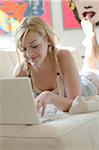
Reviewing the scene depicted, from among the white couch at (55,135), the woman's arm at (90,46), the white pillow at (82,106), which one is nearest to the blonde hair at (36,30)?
the white pillow at (82,106)

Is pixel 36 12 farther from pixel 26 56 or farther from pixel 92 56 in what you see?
→ pixel 26 56

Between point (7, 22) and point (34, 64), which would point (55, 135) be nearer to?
point (34, 64)

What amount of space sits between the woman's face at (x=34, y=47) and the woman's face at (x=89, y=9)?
1078 mm

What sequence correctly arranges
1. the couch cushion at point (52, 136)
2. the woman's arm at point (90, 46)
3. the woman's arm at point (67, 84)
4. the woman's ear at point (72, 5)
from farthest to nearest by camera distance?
the woman's ear at point (72, 5), the woman's arm at point (90, 46), the woman's arm at point (67, 84), the couch cushion at point (52, 136)

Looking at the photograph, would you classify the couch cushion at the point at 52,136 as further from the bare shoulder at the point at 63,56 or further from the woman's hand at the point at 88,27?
the woman's hand at the point at 88,27

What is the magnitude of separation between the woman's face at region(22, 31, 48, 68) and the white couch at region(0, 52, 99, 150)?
0.40 metres

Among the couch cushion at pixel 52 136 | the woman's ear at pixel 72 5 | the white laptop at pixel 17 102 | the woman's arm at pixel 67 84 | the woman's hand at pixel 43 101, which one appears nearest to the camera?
the couch cushion at pixel 52 136

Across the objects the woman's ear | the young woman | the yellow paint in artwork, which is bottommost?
the young woman

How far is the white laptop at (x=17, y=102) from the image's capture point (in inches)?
45.6

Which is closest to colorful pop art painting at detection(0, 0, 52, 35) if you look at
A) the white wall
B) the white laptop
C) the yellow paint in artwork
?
the yellow paint in artwork

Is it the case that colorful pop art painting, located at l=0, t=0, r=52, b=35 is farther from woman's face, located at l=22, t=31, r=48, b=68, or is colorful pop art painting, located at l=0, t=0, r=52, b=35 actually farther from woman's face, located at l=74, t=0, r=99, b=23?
woman's face, located at l=22, t=31, r=48, b=68

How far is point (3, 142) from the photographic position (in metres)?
1.10

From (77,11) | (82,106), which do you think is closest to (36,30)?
(82,106)

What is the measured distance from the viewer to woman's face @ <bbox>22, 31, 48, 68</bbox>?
1471 millimetres
